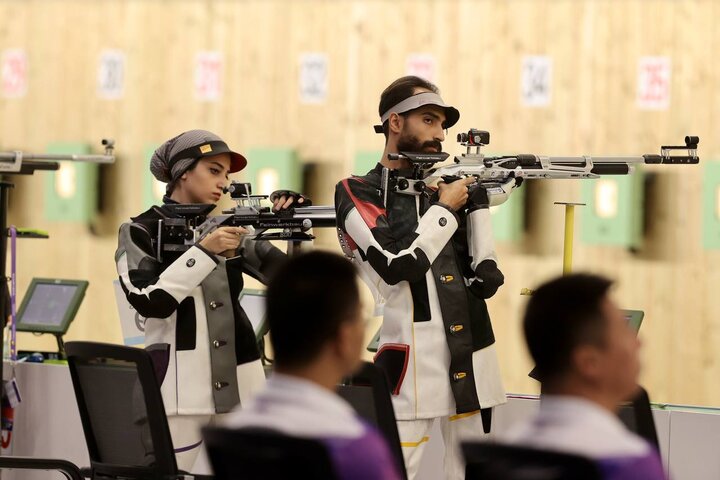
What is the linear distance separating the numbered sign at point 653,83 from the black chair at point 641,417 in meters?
3.42

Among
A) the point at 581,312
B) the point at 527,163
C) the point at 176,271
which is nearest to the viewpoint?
the point at 581,312

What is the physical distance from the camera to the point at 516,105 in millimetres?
5695

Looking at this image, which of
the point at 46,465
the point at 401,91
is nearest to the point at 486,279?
the point at 401,91

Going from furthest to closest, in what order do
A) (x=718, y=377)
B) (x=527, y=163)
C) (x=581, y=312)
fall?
1. (x=718, y=377)
2. (x=527, y=163)
3. (x=581, y=312)

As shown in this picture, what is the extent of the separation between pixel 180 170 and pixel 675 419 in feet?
5.49

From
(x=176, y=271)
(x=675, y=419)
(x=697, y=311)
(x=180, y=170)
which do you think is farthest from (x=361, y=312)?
(x=697, y=311)

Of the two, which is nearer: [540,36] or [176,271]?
[176,271]

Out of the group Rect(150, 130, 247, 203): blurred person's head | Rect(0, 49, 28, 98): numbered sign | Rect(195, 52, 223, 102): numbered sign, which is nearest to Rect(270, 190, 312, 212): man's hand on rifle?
Rect(150, 130, 247, 203): blurred person's head

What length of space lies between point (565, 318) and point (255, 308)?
2.89 m

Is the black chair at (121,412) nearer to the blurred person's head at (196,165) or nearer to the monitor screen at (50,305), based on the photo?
the blurred person's head at (196,165)

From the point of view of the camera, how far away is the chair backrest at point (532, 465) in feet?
4.68

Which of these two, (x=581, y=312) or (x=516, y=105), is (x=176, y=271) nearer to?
(x=581, y=312)

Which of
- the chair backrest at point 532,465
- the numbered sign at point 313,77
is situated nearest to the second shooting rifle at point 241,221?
the chair backrest at point 532,465

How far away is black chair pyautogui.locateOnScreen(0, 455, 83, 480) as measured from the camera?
2471 millimetres
